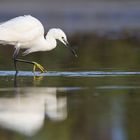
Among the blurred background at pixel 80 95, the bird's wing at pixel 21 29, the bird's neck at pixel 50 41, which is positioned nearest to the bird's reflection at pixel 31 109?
the blurred background at pixel 80 95

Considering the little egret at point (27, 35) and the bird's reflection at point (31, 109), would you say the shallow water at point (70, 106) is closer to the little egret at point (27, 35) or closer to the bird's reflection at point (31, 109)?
the bird's reflection at point (31, 109)

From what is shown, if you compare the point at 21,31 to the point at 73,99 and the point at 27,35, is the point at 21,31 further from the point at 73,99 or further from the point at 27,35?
the point at 73,99

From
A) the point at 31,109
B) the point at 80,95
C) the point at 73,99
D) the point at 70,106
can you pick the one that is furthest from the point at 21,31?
the point at 31,109

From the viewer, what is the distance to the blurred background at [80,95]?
9148mm

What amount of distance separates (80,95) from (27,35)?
13.8ft

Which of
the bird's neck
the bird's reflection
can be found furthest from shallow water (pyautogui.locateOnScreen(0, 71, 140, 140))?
the bird's neck

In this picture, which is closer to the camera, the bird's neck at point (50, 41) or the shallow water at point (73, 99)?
the shallow water at point (73, 99)

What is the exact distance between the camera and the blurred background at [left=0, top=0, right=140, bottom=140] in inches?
360

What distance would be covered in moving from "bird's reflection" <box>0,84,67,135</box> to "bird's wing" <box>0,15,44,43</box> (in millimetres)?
3205

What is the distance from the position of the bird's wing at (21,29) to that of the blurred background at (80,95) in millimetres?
648

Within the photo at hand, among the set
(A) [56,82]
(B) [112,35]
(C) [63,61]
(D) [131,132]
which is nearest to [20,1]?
(B) [112,35]

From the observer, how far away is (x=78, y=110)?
10.3 metres

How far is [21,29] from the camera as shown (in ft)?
50.6

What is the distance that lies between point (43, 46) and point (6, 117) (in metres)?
6.27
